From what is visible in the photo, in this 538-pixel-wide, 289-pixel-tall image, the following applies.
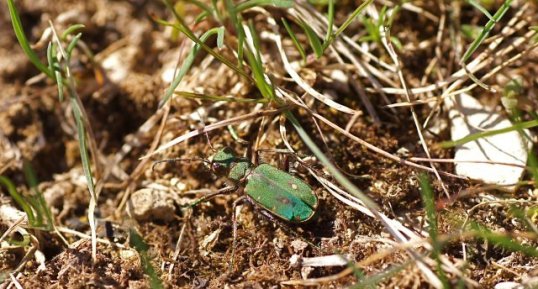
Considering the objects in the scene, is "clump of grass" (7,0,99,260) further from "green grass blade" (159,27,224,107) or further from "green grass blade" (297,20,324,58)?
"green grass blade" (297,20,324,58)

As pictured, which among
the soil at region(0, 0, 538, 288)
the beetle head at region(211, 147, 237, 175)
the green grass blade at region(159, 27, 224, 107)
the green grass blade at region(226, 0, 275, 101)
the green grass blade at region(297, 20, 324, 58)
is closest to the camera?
the green grass blade at region(226, 0, 275, 101)

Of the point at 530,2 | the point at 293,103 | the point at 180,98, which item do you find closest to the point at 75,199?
the point at 180,98

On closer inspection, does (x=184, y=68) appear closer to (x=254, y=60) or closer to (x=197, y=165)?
(x=254, y=60)

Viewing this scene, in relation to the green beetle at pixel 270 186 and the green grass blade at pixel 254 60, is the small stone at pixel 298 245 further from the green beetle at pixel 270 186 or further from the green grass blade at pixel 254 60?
the green grass blade at pixel 254 60

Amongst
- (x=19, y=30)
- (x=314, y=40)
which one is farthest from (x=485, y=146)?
(x=19, y=30)

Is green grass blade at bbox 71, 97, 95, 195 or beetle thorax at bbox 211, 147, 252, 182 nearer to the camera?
green grass blade at bbox 71, 97, 95, 195

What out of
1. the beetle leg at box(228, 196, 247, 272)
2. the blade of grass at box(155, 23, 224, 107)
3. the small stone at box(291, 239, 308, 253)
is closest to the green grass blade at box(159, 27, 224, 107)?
the blade of grass at box(155, 23, 224, 107)
